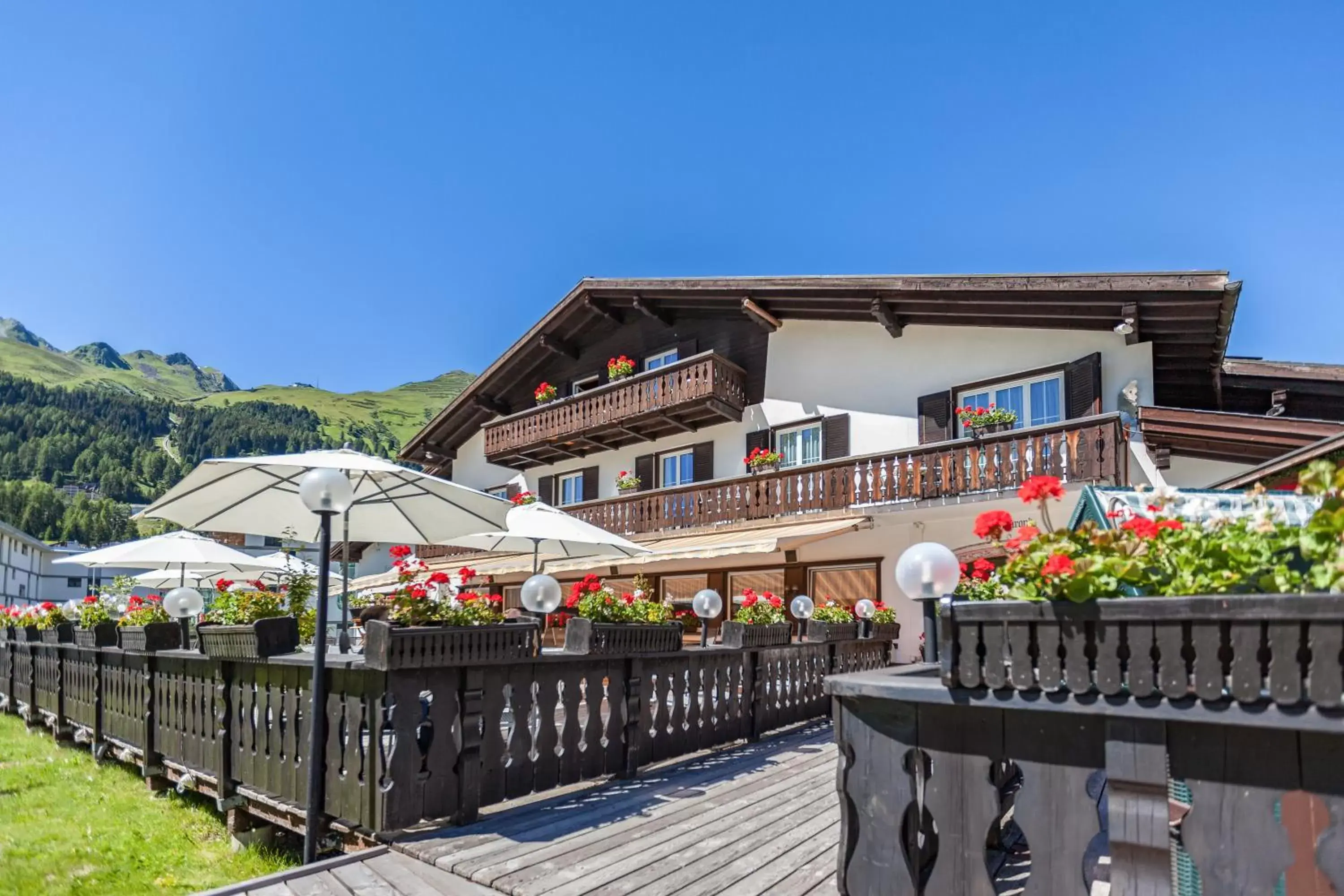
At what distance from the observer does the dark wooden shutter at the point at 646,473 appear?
19969mm

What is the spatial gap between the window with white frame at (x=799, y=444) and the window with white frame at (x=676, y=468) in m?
2.61

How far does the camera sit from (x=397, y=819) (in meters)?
4.79

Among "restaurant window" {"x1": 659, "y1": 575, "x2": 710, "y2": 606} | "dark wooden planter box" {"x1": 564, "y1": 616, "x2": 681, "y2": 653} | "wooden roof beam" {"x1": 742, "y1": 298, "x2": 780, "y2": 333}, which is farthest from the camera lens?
"restaurant window" {"x1": 659, "y1": 575, "x2": 710, "y2": 606}

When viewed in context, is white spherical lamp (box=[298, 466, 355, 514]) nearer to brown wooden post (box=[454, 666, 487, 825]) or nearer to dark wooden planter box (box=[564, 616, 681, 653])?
brown wooden post (box=[454, 666, 487, 825])

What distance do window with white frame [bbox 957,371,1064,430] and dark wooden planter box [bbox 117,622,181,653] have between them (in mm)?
11438

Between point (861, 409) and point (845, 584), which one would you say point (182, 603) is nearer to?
point (845, 584)

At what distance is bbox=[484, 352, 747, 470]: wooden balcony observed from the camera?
17.2m

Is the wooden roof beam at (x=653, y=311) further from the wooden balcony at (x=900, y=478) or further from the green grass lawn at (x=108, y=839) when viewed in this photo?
the green grass lawn at (x=108, y=839)

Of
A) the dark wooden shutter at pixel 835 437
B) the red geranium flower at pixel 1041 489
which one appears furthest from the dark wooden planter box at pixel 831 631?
the red geranium flower at pixel 1041 489

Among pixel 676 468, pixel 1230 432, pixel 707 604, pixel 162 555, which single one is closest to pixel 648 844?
pixel 707 604

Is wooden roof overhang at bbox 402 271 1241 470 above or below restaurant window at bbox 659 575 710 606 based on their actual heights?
above

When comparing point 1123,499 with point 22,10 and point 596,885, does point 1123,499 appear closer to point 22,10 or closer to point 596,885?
point 596,885

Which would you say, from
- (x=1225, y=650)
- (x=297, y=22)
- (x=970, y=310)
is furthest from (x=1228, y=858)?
(x=297, y=22)

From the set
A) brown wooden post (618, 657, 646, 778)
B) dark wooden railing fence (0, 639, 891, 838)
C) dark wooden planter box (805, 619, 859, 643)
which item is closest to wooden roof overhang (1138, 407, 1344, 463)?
dark wooden planter box (805, 619, 859, 643)
